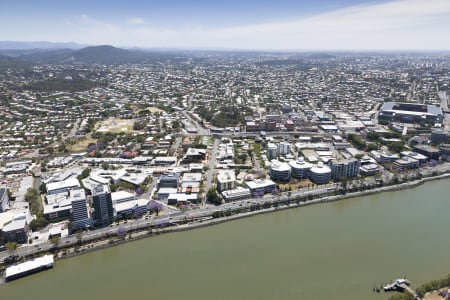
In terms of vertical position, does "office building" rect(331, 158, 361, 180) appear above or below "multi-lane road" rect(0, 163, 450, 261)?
above

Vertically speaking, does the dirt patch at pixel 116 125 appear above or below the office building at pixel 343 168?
above

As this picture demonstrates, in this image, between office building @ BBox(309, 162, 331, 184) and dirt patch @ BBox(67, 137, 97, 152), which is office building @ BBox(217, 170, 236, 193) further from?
dirt patch @ BBox(67, 137, 97, 152)

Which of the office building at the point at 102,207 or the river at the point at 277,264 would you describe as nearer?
the river at the point at 277,264

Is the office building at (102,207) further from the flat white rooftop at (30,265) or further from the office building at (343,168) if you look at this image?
the office building at (343,168)

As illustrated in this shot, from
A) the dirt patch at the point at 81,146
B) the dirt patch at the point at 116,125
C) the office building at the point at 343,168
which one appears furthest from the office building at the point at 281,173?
the dirt patch at the point at 116,125

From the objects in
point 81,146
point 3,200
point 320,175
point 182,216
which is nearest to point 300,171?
point 320,175

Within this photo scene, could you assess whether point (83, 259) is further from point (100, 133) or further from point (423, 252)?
point (100, 133)

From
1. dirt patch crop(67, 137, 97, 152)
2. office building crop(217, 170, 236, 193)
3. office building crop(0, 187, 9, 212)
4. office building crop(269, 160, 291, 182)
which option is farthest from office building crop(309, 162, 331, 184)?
dirt patch crop(67, 137, 97, 152)

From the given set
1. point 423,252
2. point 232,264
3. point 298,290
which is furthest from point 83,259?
point 423,252

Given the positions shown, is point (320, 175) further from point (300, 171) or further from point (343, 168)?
point (343, 168)
